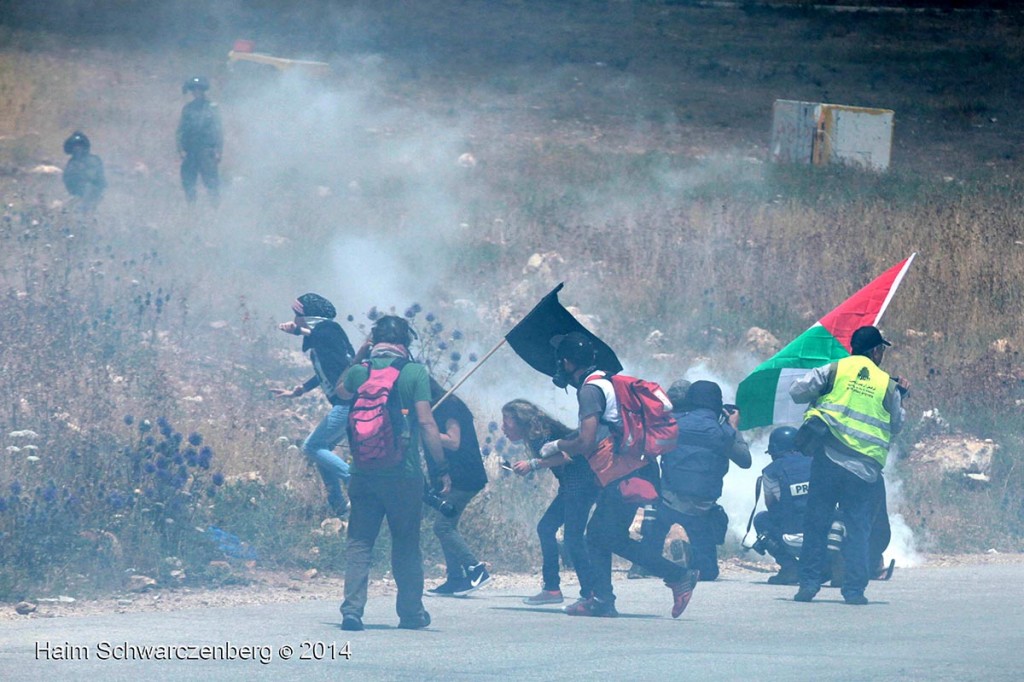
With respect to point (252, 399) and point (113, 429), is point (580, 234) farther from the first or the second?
point (113, 429)

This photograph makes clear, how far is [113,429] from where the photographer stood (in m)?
11.2

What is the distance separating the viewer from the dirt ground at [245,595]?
809cm

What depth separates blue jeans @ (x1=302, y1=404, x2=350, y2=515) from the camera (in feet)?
32.0

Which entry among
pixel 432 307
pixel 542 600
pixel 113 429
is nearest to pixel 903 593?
pixel 542 600

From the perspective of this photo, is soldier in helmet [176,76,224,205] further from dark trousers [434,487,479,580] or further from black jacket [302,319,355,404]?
dark trousers [434,487,479,580]

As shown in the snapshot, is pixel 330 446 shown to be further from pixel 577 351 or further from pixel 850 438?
pixel 850 438

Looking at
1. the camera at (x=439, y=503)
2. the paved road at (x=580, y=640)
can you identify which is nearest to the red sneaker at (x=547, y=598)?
the paved road at (x=580, y=640)

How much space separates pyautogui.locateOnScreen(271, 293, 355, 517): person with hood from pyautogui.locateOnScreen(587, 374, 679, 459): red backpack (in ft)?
6.53

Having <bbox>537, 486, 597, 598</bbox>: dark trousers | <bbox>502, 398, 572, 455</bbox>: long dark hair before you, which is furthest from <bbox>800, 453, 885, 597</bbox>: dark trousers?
<bbox>502, 398, 572, 455</bbox>: long dark hair

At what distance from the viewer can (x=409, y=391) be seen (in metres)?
7.61

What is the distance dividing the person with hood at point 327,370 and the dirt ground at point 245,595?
2.61 ft

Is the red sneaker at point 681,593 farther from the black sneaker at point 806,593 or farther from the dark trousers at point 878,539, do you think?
the dark trousers at point 878,539

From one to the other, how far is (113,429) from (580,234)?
7.86m

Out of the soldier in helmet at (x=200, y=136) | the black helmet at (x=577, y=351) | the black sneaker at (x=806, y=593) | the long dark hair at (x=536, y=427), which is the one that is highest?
the soldier in helmet at (x=200, y=136)
